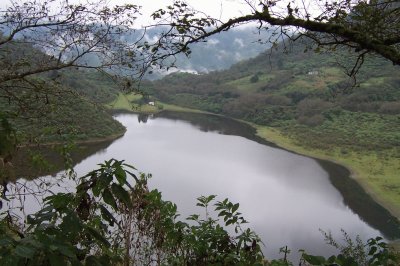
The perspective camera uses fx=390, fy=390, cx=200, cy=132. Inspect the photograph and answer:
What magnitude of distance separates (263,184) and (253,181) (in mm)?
727

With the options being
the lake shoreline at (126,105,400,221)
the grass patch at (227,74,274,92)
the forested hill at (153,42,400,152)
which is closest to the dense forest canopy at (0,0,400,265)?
the lake shoreline at (126,105,400,221)

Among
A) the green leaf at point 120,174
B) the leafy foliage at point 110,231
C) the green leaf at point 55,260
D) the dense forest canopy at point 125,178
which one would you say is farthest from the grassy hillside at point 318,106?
the green leaf at point 55,260

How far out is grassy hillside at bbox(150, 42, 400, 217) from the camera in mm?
32750

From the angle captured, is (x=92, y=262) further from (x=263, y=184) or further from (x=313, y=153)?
(x=313, y=153)

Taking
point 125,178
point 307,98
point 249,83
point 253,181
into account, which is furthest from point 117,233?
point 249,83

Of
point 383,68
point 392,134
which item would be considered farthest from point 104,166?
point 383,68

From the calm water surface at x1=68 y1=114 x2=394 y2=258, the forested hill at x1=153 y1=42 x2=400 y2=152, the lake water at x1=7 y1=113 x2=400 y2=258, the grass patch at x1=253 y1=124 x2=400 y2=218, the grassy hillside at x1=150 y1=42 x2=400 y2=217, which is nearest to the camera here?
the calm water surface at x1=68 y1=114 x2=394 y2=258

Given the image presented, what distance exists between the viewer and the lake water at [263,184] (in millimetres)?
17703

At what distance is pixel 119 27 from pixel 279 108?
54294mm

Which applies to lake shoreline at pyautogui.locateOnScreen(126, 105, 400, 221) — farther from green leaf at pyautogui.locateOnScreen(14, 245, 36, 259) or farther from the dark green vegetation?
green leaf at pyautogui.locateOnScreen(14, 245, 36, 259)

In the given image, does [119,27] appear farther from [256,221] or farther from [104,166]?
[256,221]

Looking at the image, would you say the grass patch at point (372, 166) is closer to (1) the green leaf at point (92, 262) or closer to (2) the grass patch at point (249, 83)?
(1) the green leaf at point (92, 262)

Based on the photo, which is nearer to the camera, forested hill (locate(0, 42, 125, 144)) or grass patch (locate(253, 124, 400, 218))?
forested hill (locate(0, 42, 125, 144))

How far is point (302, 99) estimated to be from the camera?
60.0 metres
